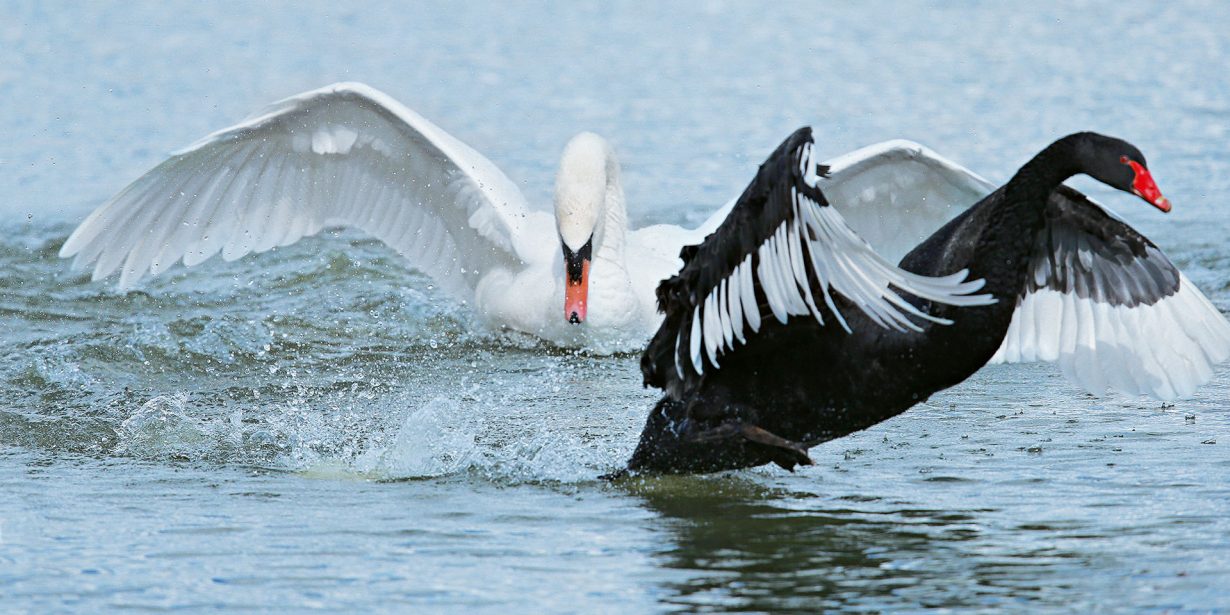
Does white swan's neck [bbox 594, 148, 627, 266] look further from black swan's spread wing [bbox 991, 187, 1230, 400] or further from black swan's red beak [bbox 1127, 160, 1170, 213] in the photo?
black swan's red beak [bbox 1127, 160, 1170, 213]

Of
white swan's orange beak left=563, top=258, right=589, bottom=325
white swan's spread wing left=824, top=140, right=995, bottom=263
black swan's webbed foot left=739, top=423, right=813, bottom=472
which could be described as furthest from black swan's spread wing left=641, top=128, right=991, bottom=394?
white swan's orange beak left=563, top=258, right=589, bottom=325

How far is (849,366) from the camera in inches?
222

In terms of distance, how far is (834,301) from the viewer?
5.69 metres

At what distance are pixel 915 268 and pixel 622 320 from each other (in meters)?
3.34

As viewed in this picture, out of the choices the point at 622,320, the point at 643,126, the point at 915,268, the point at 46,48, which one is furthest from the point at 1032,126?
the point at 46,48

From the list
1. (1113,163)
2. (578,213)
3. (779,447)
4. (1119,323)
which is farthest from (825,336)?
(578,213)

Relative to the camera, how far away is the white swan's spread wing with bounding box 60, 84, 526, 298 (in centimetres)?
877

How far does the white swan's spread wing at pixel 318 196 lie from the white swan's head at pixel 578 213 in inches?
24.6

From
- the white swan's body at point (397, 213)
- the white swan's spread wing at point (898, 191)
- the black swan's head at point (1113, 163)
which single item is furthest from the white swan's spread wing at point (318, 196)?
the black swan's head at point (1113, 163)

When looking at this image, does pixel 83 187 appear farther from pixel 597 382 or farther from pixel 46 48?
pixel 597 382

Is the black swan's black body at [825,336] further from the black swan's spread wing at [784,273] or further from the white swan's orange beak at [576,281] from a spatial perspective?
the white swan's orange beak at [576,281]

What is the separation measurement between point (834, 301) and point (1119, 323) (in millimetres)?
1469

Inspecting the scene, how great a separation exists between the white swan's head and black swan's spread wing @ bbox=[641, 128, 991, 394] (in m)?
2.80

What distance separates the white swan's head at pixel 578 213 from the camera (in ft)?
28.2
